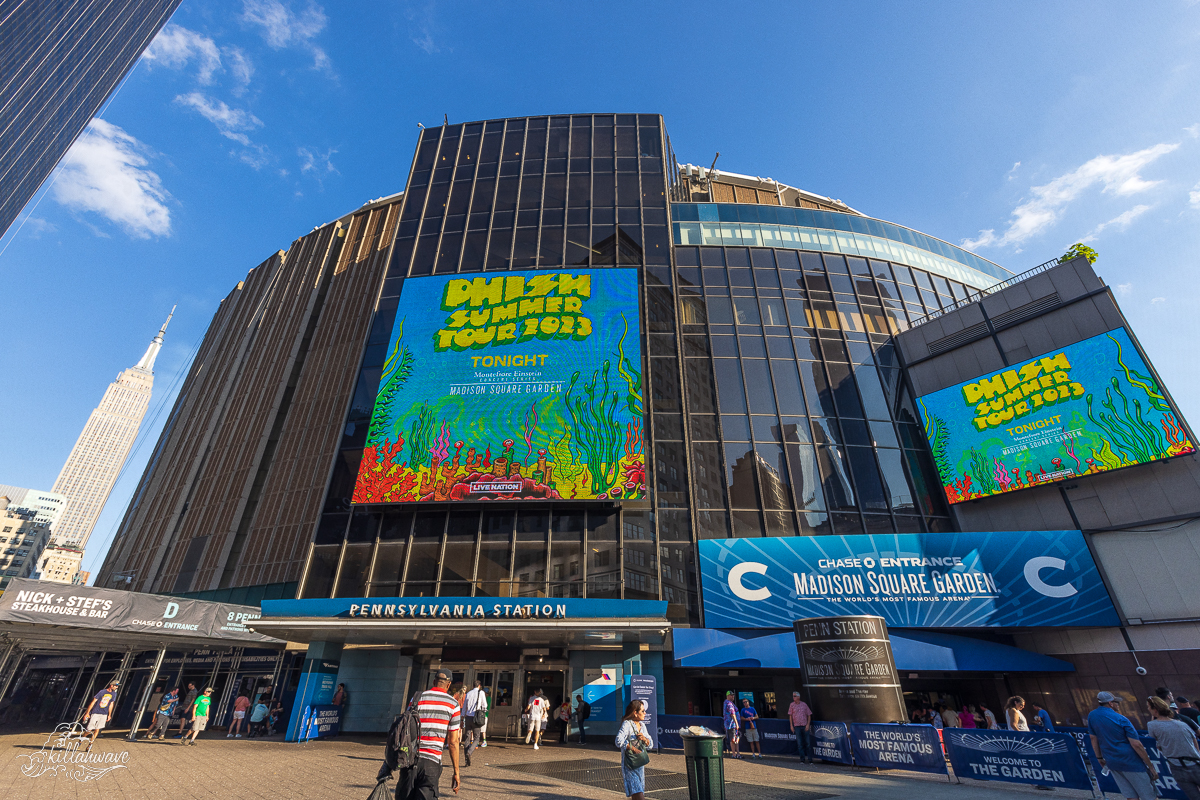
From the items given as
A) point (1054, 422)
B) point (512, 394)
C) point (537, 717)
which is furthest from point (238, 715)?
point (1054, 422)

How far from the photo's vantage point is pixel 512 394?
2348 cm

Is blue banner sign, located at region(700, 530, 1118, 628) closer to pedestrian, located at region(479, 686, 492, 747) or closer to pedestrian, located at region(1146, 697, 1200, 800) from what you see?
pedestrian, located at region(479, 686, 492, 747)

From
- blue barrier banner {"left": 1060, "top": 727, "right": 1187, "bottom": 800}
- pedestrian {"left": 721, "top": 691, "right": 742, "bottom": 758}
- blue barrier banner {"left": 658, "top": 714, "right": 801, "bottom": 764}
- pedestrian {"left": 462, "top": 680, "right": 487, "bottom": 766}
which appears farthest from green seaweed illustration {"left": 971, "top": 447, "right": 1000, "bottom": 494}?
pedestrian {"left": 462, "top": 680, "right": 487, "bottom": 766}

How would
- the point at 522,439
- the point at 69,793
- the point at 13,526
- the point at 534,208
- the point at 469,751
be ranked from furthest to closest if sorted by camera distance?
the point at 13,526 < the point at 534,208 < the point at 522,439 < the point at 469,751 < the point at 69,793

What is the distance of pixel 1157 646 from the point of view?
708 inches

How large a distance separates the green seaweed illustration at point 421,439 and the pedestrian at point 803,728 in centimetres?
1585

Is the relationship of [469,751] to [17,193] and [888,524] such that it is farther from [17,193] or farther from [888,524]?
[17,193]

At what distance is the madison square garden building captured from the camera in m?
19.1

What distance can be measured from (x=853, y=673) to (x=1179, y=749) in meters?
6.53

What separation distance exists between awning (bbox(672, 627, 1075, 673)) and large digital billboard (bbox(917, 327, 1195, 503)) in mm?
6613

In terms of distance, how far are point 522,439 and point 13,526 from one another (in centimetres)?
20165

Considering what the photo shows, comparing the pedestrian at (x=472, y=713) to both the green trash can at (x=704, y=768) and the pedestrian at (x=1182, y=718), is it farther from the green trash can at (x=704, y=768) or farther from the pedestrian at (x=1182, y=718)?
the pedestrian at (x=1182, y=718)

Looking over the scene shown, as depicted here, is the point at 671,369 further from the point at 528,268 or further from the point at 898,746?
the point at 898,746

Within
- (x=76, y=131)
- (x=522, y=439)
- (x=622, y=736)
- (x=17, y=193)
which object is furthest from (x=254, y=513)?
(x=76, y=131)
